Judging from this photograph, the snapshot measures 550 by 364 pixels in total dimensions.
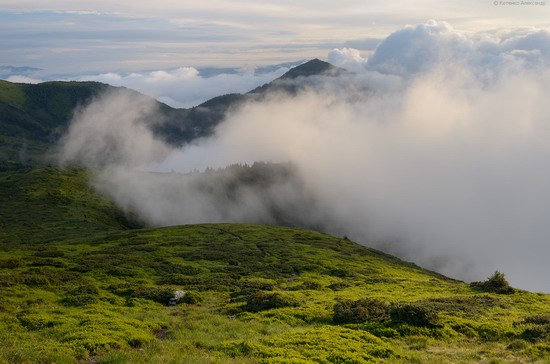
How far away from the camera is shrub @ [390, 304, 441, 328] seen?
34.2 meters

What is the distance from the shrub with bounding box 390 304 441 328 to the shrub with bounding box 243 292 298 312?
10.9 m

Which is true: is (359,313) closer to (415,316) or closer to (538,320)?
(415,316)

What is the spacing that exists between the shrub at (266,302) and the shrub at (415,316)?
35.9 ft

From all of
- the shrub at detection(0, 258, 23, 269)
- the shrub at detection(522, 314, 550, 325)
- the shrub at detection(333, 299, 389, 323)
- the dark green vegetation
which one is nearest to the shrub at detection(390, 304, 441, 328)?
the dark green vegetation

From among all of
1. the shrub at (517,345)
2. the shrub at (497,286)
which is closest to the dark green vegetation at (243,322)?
the shrub at (517,345)

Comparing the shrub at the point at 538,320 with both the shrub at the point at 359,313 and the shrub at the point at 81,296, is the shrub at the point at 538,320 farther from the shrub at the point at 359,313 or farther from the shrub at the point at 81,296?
the shrub at the point at 81,296

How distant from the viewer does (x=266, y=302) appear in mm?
42000

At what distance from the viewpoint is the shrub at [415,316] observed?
34209 mm

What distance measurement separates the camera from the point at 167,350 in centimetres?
2717

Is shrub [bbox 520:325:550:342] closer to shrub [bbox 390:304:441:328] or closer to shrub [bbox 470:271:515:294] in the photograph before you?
shrub [bbox 390:304:441:328]

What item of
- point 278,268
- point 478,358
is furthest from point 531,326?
point 278,268

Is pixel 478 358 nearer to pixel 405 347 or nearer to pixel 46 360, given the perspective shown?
pixel 405 347

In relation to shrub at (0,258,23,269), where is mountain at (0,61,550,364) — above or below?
above

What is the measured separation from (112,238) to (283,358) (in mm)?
128072
